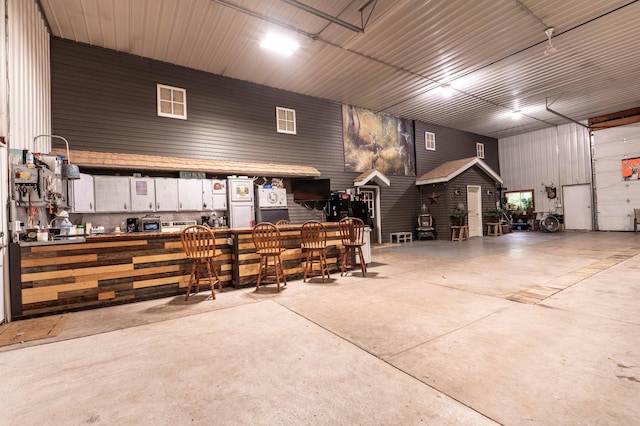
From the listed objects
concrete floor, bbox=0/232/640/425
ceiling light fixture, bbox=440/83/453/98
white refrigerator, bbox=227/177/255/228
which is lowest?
concrete floor, bbox=0/232/640/425

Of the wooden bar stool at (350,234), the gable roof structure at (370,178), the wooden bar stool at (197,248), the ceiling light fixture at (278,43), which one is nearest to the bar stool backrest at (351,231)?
the wooden bar stool at (350,234)

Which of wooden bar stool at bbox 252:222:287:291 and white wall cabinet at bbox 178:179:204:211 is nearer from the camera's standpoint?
wooden bar stool at bbox 252:222:287:291

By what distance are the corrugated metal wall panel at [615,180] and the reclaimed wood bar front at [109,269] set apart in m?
15.6

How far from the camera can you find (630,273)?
4742 millimetres

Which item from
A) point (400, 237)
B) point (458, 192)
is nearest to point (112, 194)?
point (400, 237)

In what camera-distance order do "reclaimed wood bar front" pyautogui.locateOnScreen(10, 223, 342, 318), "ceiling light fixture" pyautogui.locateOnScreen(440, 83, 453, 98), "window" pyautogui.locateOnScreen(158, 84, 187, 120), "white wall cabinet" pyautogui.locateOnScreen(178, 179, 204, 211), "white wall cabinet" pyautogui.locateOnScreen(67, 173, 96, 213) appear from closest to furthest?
"reclaimed wood bar front" pyautogui.locateOnScreen(10, 223, 342, 318) → "white wall cabinet" pyautogui.locateOnScreen(67, 173, 96, 213) → "white wall cabinet" pyautogui.locateOnScreen(178, 179, 204, 211) → "window" pyautogui.locateOnScreen(158, 84, 187, 120) → "ceiling light fixture" pyautogui.locateOnScreen(440, 83, 453, 98)

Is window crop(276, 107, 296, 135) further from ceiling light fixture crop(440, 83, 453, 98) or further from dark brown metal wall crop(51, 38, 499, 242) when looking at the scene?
ceiling light fixture crop(440, 83, 453, 98)

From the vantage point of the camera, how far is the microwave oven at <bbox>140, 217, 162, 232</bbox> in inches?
230

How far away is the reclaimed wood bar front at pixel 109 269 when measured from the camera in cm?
356

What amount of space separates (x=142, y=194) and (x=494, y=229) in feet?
43.1

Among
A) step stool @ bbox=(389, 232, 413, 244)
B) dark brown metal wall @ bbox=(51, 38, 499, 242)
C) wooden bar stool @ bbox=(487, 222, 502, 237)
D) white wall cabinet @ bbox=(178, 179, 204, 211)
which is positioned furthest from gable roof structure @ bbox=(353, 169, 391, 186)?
wooden bar stool @ bbox=(487, 222, 502, 237)

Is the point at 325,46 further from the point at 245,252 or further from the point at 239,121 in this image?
the point at 245,252

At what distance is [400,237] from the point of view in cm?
1138

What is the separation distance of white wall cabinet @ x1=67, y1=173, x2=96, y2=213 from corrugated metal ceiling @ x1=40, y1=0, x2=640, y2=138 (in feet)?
9.89
